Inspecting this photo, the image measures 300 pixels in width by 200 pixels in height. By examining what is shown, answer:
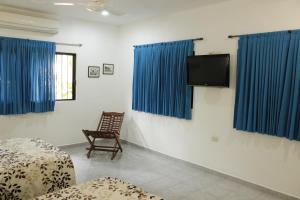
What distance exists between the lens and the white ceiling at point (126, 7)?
417cm

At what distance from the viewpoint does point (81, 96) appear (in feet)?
18.6

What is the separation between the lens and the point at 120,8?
4.59 m

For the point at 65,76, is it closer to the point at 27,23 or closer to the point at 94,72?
the point at 94,72

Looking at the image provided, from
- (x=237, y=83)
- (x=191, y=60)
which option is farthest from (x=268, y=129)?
(x=191, y=60)

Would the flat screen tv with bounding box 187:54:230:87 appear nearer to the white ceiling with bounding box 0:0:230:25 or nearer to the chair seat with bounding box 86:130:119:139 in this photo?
the white ceiling with bounding box 0:0:230:25

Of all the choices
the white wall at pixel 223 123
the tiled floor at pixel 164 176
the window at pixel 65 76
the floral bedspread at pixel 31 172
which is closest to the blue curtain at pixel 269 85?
Answer: the white wall at pixel 223 123

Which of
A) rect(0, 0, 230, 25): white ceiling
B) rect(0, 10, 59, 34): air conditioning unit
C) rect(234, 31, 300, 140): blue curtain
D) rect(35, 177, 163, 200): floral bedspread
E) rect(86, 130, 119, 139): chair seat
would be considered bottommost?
rect(86, 130, 119, 139): chair seat

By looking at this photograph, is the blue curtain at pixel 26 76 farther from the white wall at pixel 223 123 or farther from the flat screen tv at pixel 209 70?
the flat screen tv at pixel 209 70

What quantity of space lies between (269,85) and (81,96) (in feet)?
12.4

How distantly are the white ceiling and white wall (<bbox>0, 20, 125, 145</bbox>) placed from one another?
Result: 1.36 feet

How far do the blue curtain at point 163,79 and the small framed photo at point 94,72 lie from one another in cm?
86

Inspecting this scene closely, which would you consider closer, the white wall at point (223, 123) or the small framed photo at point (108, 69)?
the white wall at point (223, 123)

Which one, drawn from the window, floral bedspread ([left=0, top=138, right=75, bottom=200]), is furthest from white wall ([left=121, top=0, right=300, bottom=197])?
floral bedspread ([left=0, top=138, right=75, bottom=200])

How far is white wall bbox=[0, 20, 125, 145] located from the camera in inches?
195
